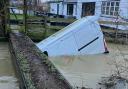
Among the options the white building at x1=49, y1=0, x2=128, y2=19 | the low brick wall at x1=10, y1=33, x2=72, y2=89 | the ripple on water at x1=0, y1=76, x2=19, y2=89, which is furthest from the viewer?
the white building at x1=49, y1=0, x2=128, y2=19

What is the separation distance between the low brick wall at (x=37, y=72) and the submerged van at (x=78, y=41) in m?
3.18

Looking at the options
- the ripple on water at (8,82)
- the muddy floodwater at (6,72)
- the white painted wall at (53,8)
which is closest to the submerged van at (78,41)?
the muddy floodwater at (6,72)

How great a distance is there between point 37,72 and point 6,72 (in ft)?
9.97

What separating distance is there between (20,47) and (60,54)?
2773mm

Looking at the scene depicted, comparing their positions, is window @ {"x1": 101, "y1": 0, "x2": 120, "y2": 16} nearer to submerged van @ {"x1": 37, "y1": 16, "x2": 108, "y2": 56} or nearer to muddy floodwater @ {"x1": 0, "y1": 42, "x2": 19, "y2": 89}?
submerged van @ {"x1": 37, "y1": 16, "x2": 108, "y2": 56}

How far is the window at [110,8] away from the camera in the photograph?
2800cm

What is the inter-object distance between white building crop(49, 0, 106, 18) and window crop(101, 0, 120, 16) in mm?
869

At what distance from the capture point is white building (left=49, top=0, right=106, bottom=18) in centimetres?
3275

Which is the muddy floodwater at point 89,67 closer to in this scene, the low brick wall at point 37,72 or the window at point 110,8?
the low brick wall at point 37,72

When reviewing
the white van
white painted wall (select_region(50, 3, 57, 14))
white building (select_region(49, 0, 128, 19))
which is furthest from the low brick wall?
white painted wall (select_region(50, 3, 57, 14))

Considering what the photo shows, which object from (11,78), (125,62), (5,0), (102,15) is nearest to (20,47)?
(11,78)

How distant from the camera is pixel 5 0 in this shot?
16.6 meters

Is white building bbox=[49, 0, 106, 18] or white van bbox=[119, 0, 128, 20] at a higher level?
white van bbox=[119, 0, 128, 20]

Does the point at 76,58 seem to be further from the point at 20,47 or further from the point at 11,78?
the point at 11,78
